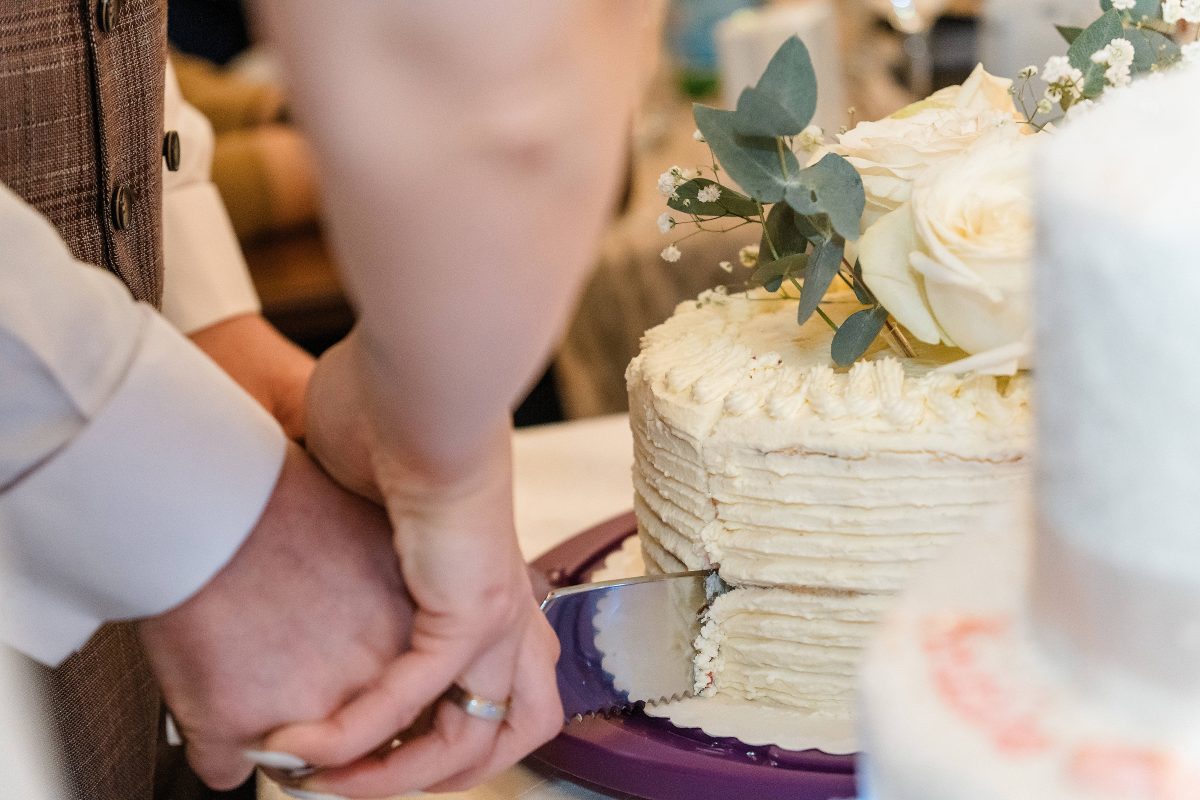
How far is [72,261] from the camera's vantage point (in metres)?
0.71

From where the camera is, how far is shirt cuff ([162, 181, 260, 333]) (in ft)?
4.17

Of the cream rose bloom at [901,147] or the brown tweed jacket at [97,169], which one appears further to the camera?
the cream rose bloom at [901,147]

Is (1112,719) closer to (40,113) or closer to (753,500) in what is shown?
(753,500)

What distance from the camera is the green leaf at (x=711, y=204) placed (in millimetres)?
1008

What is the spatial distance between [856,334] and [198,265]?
0.69 m

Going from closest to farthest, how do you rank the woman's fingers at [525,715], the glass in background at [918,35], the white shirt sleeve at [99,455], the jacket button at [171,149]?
1. the white shirt sleeve at [99,455]
2. the woman's fingers at [525,715]
3. the jacket button at [171,149]
4. the glass in background at [918,35]

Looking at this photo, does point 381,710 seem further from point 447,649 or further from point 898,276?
point 898,276

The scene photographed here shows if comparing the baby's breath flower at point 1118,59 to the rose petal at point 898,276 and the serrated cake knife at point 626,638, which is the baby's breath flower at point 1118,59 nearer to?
the rose petal at point 898,276

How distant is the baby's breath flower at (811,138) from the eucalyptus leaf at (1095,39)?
0.20 meters

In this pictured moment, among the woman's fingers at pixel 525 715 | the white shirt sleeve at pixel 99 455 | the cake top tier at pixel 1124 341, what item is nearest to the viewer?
the cake top tier at pixel 1124 341

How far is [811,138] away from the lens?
960 millimetres

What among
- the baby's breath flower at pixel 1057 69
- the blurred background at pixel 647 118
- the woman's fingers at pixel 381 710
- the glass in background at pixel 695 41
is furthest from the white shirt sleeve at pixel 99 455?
→ the glass in background at pixel 695 41

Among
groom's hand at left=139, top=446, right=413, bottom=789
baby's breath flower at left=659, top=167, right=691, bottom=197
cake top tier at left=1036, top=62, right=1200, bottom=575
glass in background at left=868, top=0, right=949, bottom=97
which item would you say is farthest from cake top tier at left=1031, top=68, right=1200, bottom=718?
glass in background at left=868, top=0, right=949, bottom=97

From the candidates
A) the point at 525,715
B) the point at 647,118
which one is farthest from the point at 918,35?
the point at 525,715
